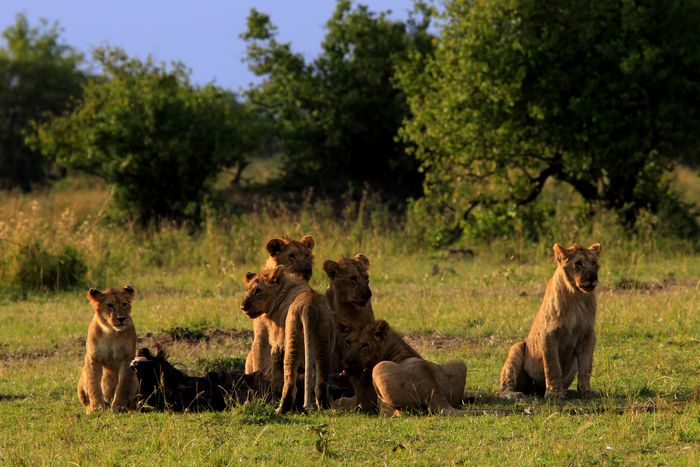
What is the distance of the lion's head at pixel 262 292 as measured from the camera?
24.2 feet

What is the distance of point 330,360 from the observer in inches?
285

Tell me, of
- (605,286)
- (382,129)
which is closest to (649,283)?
(605,286)

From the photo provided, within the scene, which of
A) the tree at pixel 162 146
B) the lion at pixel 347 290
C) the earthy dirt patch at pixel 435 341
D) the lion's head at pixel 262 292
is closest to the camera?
the lion's head at pixel 262 292

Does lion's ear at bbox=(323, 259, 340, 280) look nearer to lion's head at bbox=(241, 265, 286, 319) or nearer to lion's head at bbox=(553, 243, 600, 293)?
lion's head at bbox=(241, 265, 286, 319)

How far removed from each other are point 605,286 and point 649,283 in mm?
572

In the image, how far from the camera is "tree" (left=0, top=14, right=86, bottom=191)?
2953cm

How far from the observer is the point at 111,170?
842 inches

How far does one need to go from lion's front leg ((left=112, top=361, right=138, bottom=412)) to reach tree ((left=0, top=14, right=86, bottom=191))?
22.6 metres

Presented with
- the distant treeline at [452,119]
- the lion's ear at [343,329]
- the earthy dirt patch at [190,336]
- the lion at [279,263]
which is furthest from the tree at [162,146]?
the lion's ear at [343,329]

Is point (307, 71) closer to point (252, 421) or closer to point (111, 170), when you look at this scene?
point (111, 170)

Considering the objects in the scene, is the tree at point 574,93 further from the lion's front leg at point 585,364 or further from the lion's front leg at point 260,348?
the lion's front leg at point 260,348

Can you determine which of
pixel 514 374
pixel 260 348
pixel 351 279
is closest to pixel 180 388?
pixel 260 348

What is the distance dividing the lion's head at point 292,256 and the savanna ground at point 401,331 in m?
1.23

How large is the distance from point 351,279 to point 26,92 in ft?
80.7
